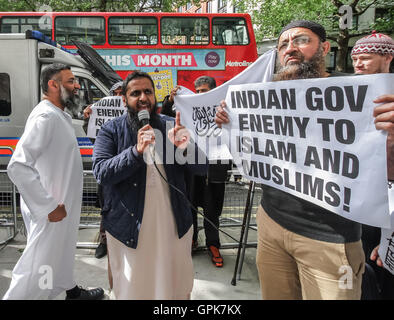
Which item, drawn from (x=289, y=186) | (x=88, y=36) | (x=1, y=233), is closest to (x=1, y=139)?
(x=1, y=233)

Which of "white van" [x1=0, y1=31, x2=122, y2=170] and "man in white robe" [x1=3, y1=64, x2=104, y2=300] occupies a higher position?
"white van" [x1=0, y1=31, x2=122, y2=170]

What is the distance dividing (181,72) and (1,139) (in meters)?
5.55

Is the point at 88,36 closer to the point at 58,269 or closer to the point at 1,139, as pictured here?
the point at 1,139

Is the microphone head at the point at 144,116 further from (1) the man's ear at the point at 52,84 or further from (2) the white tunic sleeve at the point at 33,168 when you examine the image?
(1) the man's ear at the point at 52,84

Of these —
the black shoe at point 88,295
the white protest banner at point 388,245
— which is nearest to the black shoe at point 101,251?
the black shoe at point 88,295

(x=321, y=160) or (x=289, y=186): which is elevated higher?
(x=321, y=160)

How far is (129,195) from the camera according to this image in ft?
6.52

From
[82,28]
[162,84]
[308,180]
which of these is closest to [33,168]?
[308,180]

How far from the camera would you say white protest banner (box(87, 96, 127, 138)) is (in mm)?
4348

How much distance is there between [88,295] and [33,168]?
125 centimetres

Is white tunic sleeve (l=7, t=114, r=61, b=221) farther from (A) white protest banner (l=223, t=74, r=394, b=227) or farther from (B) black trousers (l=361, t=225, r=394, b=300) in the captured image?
(B) black trousers (l=361, t=225, r=394, b=300)

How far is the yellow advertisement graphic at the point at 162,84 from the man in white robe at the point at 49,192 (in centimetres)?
611

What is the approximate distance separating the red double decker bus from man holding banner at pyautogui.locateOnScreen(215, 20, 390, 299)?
844 cm

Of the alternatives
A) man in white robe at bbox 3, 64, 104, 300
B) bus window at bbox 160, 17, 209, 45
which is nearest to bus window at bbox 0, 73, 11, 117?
man in white robe at bbox 3, 64, 104, 300
